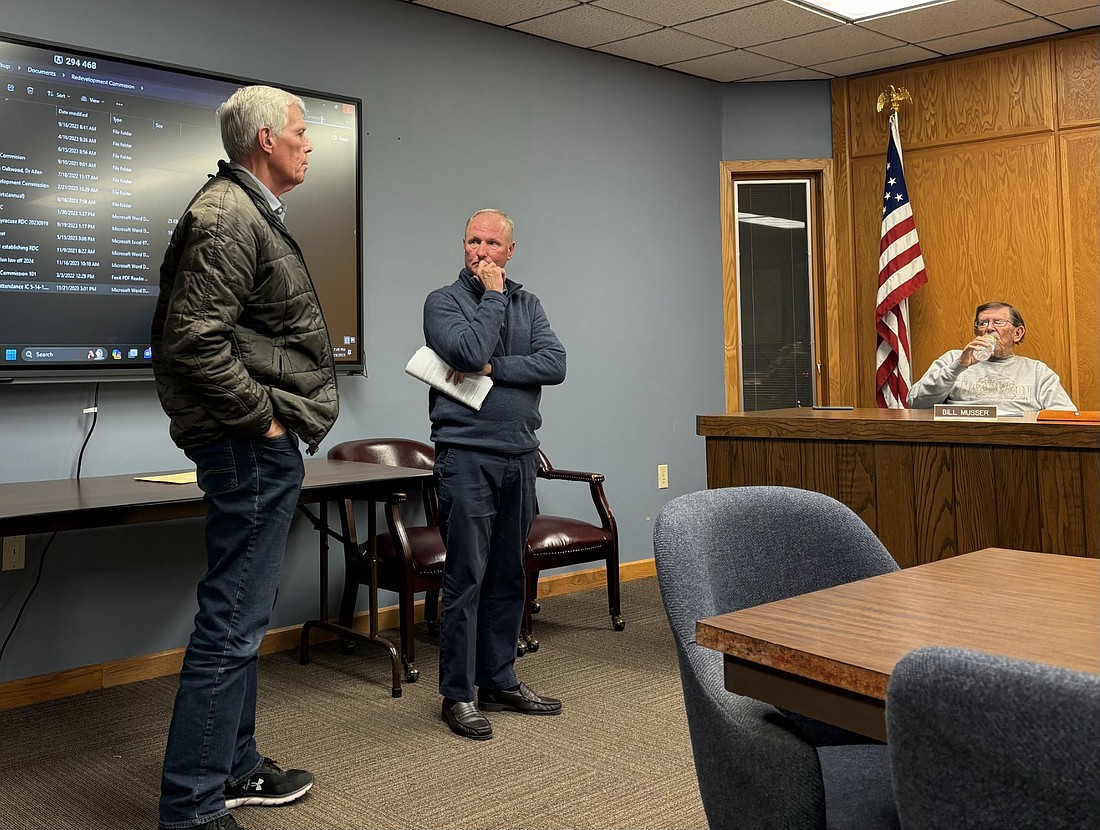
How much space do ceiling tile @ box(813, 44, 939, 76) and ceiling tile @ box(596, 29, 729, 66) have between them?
0.72 metres

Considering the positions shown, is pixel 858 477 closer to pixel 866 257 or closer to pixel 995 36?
pixel 866 257

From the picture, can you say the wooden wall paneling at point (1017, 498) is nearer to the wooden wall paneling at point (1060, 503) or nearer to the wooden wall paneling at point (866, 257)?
the wooden wall paneling at point (1060, 503)

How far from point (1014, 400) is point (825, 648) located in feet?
11.6

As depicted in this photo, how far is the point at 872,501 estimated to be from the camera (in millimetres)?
3131

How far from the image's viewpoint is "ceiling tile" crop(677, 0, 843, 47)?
4.55 meters

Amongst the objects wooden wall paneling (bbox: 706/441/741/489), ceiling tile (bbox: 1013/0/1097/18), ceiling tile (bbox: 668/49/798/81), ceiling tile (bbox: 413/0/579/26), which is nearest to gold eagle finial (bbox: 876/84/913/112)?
ceiling tile (bbox: 668/49/798/81)

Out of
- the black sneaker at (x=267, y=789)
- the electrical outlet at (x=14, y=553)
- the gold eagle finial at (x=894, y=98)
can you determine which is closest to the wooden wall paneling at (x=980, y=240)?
the gold eagle finial at (x=894, y=98)

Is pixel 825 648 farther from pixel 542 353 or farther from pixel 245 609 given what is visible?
pixel 542 353

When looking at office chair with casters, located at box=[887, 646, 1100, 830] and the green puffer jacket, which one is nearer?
office chair with casters, located at box=[887, 646, 1100, 830]

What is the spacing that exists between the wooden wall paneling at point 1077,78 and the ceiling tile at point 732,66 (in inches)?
51.6

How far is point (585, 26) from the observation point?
4656mm

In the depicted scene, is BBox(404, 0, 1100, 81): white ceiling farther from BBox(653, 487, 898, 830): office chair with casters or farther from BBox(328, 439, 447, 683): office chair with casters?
BBox(653, 487, 898, 830): office chair with casters

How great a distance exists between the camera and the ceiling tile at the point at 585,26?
14.7 ft

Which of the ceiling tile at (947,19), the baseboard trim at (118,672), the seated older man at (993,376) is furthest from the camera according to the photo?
the ceiling tile at (947,19)
